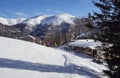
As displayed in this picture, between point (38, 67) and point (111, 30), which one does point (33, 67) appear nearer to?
point (38, 67)

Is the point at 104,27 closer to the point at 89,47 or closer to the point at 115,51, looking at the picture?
the point at 115,51

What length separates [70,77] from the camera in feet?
58.1

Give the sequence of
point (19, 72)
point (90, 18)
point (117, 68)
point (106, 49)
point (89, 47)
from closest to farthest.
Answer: point (19, 72), point (117, 68), point (106, 49), point (90, 18), point (89, 47)

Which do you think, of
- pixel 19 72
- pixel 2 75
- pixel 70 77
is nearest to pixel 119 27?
pixel 70 77

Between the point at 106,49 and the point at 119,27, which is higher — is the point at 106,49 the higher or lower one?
the lower one

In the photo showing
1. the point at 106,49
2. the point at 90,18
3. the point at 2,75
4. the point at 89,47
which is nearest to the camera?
the point at 2,75

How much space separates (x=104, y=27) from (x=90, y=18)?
5.50ft

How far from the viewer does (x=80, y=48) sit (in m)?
61.0

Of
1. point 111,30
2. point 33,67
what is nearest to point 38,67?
point 33,67

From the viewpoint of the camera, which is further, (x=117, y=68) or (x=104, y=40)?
(x=104, y=40)

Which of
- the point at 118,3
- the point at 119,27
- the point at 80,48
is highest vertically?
the point at 118,3

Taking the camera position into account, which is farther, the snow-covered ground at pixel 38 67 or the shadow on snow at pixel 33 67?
the shadow on snow at pixel 33 67

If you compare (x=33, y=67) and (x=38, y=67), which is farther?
(x=38, y=67)

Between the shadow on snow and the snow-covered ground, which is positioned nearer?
the snow-covered ground
